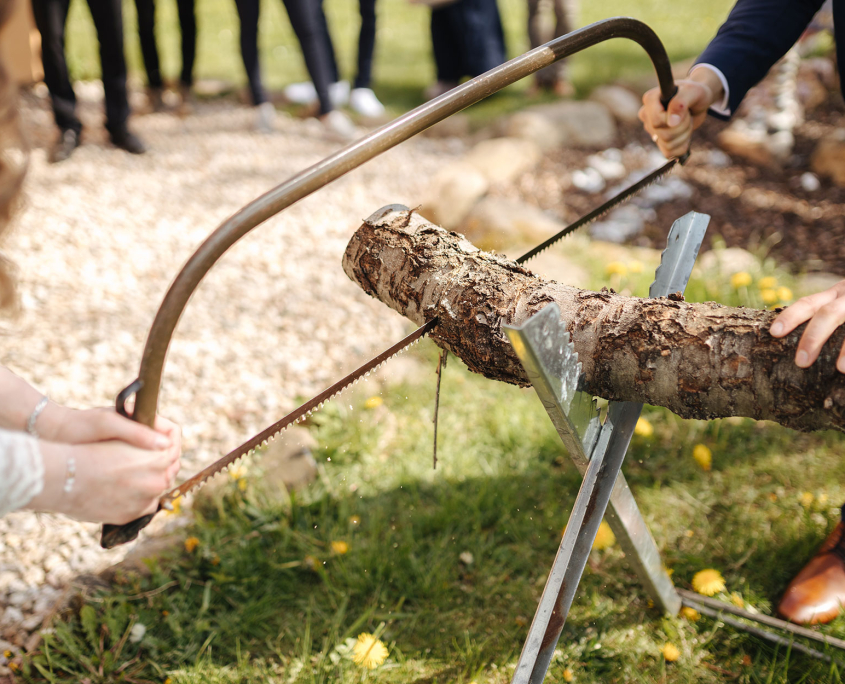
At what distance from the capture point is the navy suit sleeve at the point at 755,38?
1774 mm

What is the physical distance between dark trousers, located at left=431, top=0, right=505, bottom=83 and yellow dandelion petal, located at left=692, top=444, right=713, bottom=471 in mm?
4992

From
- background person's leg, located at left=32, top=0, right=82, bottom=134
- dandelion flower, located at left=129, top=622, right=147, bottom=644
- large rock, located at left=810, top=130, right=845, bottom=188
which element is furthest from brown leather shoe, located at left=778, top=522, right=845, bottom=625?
background person's leg, located at left=32, top=0, right=82, bottom=134

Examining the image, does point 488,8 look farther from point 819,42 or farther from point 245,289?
point 245,289

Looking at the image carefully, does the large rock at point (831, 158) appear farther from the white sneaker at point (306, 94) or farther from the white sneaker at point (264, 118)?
the white sneaker at point (264, 118)

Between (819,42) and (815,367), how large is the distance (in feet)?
24.0

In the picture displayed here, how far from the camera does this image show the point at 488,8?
620cm

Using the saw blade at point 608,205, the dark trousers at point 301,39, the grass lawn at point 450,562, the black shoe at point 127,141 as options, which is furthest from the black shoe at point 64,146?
the saw blade at point 608,205

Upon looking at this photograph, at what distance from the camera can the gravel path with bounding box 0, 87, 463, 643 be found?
7.79 feet

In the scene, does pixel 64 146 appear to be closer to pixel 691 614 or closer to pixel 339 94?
pixel 339 94

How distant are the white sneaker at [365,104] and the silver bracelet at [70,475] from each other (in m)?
5.57

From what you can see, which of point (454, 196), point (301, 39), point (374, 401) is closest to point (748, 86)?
point (374, 401)

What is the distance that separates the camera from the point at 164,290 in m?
3.31

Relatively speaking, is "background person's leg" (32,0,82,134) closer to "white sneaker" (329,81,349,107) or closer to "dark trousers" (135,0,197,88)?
"dark trousers" (135,0,197,88)

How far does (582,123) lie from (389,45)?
4.19 metres
